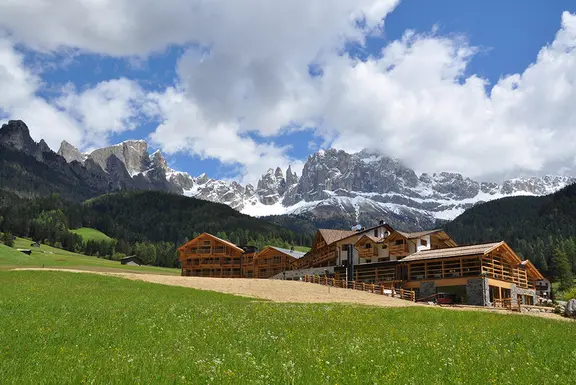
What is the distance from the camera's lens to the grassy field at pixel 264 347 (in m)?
12.9

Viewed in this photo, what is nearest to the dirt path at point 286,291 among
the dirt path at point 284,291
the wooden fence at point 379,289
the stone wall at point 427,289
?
the dirt path at point 284,291

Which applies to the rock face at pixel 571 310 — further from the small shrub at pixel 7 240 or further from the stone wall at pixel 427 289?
the small shrub at pixel 7 240

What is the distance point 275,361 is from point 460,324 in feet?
49.0

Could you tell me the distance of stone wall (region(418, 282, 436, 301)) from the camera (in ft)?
221

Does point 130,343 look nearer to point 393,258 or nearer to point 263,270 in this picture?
point 393,258

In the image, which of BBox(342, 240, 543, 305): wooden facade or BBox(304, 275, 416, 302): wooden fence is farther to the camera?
BBox(342, 240, 543, 305): wooden facade

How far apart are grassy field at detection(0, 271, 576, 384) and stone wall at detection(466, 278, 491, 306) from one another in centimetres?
3524

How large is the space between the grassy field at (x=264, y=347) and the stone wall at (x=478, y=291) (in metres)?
35.2

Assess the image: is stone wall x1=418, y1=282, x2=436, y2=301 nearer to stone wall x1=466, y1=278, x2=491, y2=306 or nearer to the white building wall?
stone wall x1=466, y1=278, x2=491, y2=306

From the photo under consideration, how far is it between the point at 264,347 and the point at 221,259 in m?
113

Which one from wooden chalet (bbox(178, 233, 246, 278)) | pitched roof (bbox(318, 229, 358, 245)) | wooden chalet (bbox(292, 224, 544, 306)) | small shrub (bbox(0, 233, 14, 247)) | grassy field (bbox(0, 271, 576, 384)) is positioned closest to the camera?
grassy field (bbox(0, 271, 576, 384))

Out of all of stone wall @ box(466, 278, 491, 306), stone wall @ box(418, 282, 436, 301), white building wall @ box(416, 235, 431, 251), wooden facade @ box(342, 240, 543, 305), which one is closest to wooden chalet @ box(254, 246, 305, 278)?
white building wall @ box(416, 235, 431, 251)

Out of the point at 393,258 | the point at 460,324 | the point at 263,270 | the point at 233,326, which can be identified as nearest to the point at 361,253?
the point at 393,258

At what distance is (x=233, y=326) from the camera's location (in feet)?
72.2
